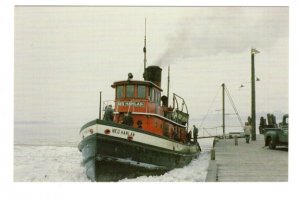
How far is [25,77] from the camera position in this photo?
13031 mm

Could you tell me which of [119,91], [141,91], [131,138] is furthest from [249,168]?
[119,91]

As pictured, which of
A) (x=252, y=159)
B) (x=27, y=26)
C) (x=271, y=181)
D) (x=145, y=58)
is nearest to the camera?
(x=271, y=181)

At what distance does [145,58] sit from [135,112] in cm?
301

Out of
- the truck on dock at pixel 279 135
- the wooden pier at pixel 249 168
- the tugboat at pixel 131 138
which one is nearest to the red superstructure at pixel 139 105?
the tugboat at pixel 131 138

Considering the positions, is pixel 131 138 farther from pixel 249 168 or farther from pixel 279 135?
pixel 279 135

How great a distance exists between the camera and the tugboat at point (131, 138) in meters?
13.2

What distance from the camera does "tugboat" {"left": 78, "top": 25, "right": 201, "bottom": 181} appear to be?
13195 millimetres

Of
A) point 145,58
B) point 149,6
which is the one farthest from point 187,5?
point 145,58

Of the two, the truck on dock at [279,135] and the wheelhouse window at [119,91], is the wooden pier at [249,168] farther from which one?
the wheelhouse window at [119,91]

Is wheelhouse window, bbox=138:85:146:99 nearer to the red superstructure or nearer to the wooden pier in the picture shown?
the red superstructure

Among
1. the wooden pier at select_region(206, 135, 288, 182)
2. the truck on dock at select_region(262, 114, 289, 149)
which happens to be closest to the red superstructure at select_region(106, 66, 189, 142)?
the wooden pier at select_region(206, 135, 288, 182)

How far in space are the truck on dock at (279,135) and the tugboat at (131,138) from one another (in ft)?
13.6

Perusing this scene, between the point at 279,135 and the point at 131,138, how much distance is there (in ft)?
23.9
